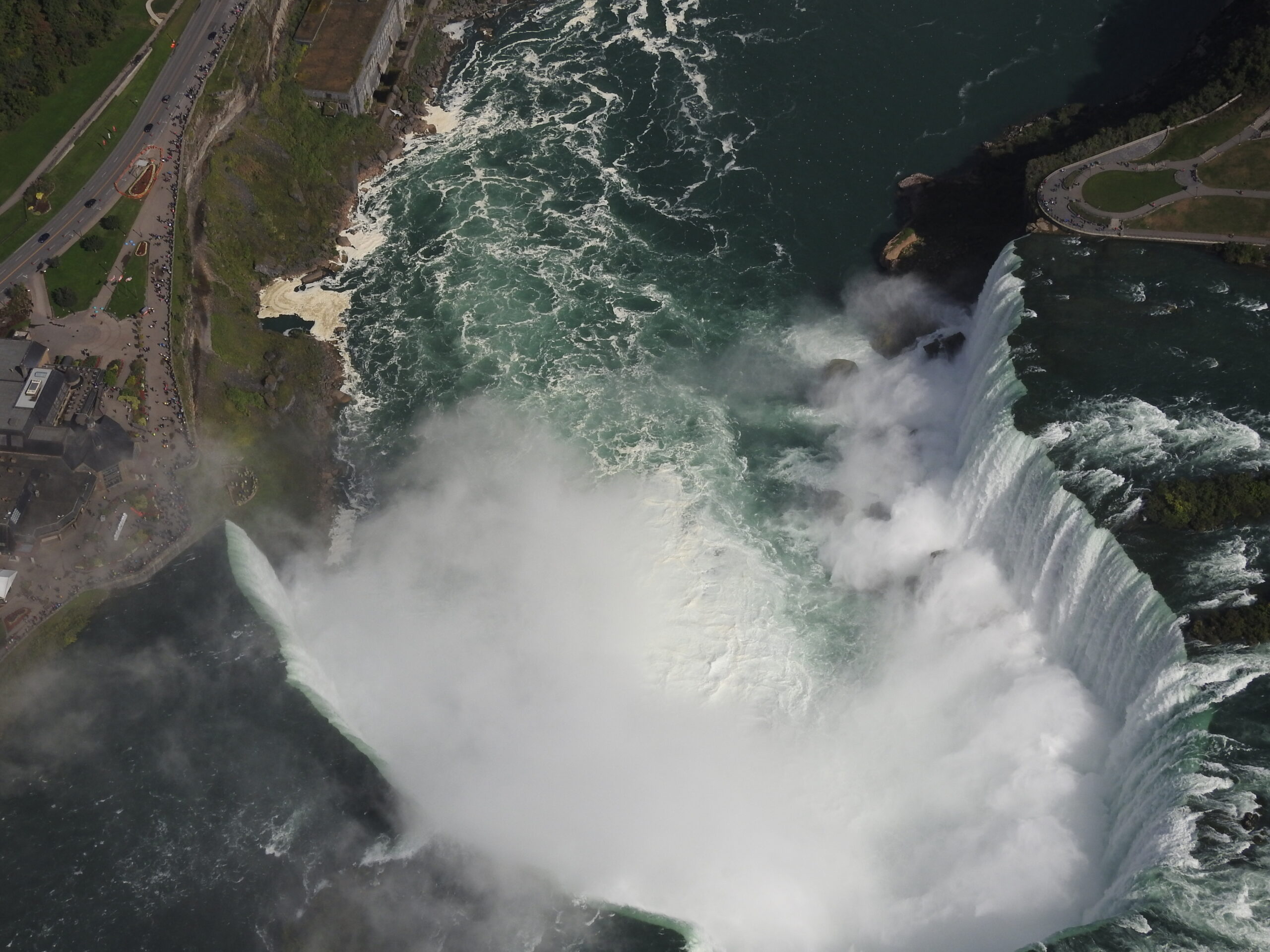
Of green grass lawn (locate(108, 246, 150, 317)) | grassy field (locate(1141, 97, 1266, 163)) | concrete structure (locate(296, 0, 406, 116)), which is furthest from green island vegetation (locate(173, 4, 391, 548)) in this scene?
grassy field (locate(1141, 97, 1266, 163))

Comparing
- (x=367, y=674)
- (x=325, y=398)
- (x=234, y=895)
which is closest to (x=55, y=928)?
(x=234, y=895)

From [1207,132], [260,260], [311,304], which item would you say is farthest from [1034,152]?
[260,260]

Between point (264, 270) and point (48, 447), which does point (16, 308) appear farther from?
point (264, 270)

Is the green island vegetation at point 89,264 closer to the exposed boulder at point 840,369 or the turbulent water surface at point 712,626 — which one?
the turbulent water surface at point 712,626

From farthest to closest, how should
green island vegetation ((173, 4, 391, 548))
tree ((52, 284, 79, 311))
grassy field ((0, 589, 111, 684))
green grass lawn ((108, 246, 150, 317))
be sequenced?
green grass lawn ((108, 246, 150, 317)), tree ((52, 284, 79, 311)), green island vegetation ((173, 4, 391, 548)), grassy field ((0, 589, 111, 684))

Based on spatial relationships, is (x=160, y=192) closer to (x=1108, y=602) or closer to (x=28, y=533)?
(x=28, y=533)

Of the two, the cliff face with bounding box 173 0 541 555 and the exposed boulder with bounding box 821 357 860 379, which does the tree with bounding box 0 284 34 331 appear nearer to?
the cliff face with bounding box 173 0 541 555
